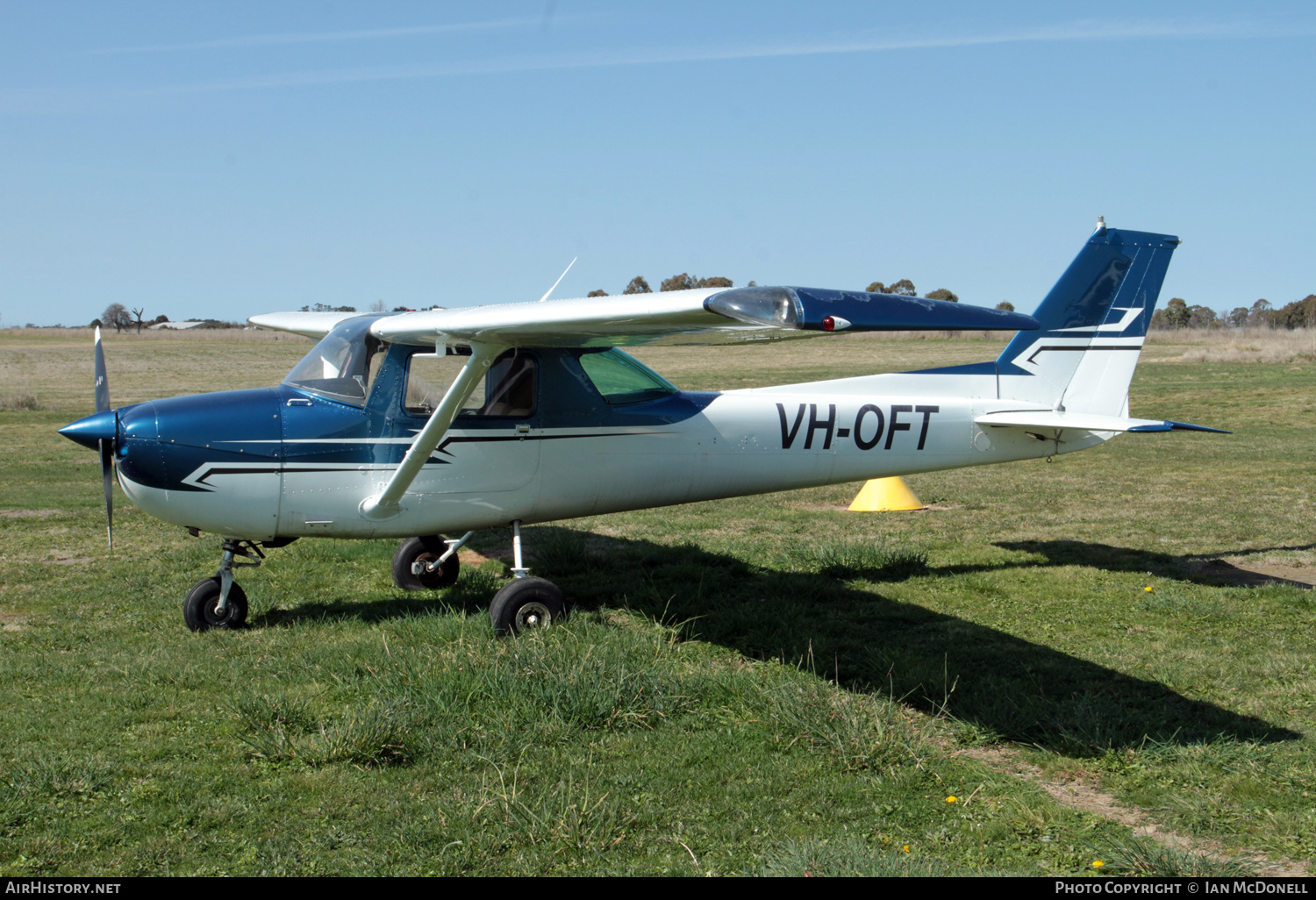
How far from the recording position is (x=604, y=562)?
899 centimetres

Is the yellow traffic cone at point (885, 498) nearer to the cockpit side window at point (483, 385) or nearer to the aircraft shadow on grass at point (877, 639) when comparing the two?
the aircraft shadow on grass at point (877, 639)

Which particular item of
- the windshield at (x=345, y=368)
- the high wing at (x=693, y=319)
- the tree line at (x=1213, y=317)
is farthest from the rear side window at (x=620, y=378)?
the tree line at (x=1213, y=317)

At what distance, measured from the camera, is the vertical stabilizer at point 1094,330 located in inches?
342

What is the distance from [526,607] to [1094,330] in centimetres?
573

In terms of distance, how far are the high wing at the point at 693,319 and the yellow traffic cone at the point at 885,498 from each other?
19.7 ft

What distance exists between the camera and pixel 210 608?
6766mm

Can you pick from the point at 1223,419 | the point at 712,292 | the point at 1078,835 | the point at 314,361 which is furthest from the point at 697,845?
the point at 1223,419

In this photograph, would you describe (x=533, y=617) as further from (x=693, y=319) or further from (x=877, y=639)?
(x=693, y=319)

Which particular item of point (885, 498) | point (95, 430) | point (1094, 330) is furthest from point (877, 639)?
point (885, 498)

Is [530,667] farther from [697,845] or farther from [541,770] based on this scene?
[697,845]

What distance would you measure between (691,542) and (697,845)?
20.2ft

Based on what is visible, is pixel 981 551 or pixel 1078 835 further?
pixel 981 551

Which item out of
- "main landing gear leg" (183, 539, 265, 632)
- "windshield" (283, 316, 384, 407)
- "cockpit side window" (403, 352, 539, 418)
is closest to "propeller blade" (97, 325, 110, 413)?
"main landing gear leg" (183, 539, 265, 632)

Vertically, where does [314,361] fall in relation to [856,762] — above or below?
above
